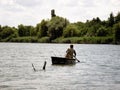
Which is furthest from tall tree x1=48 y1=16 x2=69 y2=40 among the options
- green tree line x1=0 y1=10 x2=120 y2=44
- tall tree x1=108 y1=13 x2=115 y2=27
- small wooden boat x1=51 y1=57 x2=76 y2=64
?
small wooden boat x1=51 y1=57 x2=76 y2=64

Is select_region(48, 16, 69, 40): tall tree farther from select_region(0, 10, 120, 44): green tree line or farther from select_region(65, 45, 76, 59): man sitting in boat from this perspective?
select_region(65, 45, 76, 59): man sitting in boat

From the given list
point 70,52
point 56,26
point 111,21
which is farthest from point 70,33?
point 70,52

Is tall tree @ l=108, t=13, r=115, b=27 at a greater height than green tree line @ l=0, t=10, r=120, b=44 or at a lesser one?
greater

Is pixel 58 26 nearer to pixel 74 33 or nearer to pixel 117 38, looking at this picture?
pixel 74 33

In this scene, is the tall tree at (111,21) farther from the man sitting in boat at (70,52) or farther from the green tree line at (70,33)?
the man sitting in boat at (70,52)

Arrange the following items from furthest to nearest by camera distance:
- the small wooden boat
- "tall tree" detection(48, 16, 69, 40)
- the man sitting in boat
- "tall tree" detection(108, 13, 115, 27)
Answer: "tall tree" detection(108, 13, 115, 27), "tall tree" detection(48, 16, 69, 40), the small wooden boat, the man sitting in boat

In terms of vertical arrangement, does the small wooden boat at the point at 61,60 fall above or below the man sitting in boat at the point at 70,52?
below

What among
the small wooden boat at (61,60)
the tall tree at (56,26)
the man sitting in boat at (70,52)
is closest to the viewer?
the man sitting in boat at (70,52)

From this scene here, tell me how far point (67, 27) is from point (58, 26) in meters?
4.01

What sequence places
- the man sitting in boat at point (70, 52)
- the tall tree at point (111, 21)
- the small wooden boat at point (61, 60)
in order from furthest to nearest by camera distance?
the tall tree at point (111, 21) < the small wooden boat at point (61, 60) < the man sitting in boat at point (70, 52)

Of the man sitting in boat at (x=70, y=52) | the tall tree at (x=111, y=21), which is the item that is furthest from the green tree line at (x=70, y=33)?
the man sitting in boat at (x=70, y=52)

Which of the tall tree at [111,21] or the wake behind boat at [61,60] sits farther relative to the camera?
the tall tree at [111,21]

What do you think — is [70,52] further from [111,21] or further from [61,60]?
[111,21]

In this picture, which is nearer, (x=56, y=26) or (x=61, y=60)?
(x=61, y=60)
